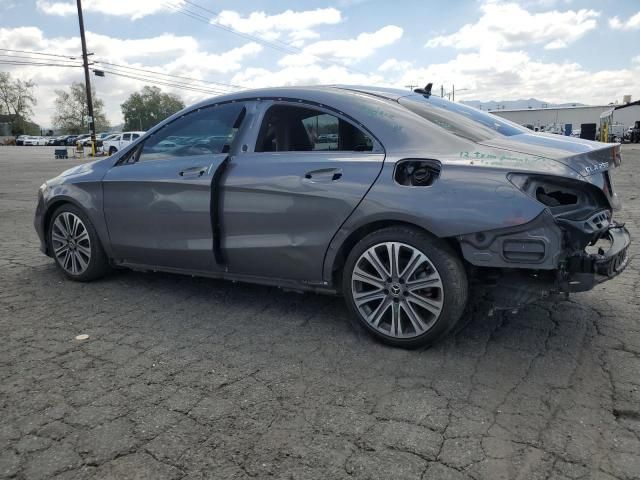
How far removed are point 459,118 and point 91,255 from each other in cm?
327

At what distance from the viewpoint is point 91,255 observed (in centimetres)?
462

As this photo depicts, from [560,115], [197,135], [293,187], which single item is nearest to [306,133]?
[293,187]

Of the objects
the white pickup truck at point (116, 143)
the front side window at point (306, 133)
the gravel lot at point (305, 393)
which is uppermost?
the white pickup truck at point (116, 143)

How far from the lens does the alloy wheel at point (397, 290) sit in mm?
3098

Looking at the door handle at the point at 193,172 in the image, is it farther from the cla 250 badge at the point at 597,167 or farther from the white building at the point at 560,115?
the white building at the point at 560,115

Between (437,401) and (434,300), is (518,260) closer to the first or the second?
(434,300)

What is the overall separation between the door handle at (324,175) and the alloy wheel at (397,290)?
1.70 ft

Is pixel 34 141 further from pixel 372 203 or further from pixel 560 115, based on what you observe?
pixel 560 115

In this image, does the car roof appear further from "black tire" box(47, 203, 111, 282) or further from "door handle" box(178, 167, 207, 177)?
"black tire" box(47, 203, 111, 282)

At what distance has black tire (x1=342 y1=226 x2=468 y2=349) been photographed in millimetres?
3020

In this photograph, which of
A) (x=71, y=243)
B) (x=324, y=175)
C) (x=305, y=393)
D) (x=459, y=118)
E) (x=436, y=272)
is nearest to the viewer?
(x=305, y=393)

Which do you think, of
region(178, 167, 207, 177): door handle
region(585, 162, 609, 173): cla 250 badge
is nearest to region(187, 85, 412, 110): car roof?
region(178, 167, 207, 177): door handle

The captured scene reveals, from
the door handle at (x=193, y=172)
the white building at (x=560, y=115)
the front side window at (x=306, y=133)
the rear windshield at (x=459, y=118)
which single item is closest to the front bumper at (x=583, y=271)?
the rear windshield at (x=459, y=118)

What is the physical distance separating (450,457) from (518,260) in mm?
1158
